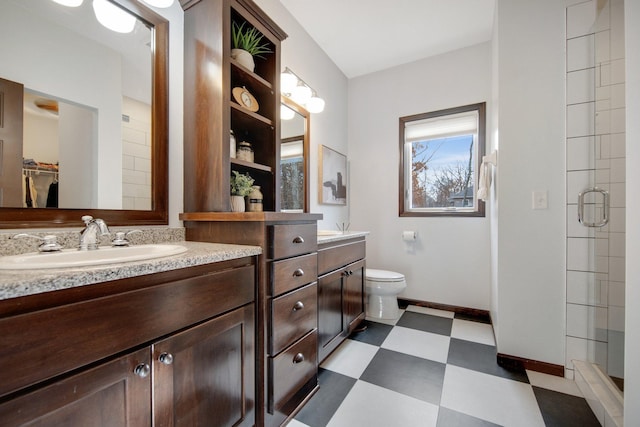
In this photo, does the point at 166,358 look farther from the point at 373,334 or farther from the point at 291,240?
the point at 373,334

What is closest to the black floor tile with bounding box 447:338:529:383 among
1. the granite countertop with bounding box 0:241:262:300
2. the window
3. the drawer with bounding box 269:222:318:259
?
the window

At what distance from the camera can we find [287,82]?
6.65 feet

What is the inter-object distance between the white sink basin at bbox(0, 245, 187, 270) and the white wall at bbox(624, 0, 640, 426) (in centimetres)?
162

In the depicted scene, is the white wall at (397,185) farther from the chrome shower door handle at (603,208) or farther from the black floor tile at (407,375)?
the black floor tile at (407,375)

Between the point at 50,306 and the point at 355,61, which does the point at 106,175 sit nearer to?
the point at 50,306

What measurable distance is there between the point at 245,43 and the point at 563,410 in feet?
8.42

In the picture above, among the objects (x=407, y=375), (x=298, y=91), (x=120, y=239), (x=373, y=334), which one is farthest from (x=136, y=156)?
(x=373, y=334)

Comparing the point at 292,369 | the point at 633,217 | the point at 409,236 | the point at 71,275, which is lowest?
the point at 292,369

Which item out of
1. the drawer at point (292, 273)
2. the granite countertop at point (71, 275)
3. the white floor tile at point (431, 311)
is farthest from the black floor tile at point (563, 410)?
the granite countertop at point (71, 275)

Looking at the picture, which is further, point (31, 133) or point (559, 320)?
point (559, 320)

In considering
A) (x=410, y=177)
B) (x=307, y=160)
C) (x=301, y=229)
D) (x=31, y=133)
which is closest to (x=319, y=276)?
(x=301, y=229)

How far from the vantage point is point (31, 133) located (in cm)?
93

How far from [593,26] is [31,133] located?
2784 mm

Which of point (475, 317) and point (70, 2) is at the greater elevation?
point (70, 2)
